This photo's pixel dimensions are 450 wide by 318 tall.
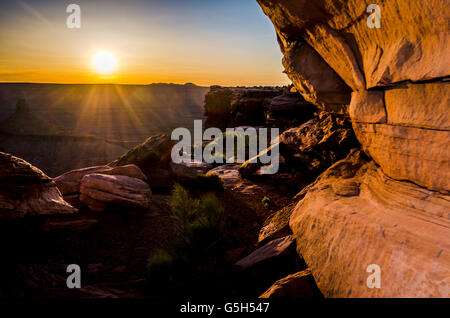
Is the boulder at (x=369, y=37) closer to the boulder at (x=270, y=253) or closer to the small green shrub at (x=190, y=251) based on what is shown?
the boulder at (x=270, y=253)

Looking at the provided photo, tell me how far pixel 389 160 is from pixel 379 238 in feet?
5.29

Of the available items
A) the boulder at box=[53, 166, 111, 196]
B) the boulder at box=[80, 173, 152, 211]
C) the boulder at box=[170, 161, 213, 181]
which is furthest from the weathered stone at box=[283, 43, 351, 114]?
the boulder at box=[53, 166, 111, 196]

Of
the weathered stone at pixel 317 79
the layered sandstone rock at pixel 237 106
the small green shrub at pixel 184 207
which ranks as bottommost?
the small green shrub at pixel 184 207

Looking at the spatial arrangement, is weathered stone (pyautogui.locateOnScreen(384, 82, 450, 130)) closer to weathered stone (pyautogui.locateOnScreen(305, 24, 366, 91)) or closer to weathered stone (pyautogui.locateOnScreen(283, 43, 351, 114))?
weathered stone (pyautogui.locateOnScreen(305, 24, 366, 91))

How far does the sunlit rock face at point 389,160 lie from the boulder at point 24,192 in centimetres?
559

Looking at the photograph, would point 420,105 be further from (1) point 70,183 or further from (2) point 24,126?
(2) point 24,126

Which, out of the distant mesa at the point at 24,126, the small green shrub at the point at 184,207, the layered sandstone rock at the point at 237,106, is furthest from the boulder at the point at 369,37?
the distant mesa at the point at 24,126

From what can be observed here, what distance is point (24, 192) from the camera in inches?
223

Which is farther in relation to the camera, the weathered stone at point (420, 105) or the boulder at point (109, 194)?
the boulder at point (109, 194)

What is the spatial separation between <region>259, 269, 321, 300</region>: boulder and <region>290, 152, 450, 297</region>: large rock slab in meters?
0.16

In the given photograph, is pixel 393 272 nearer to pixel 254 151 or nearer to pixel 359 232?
pixel 359 232

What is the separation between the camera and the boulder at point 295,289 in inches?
166

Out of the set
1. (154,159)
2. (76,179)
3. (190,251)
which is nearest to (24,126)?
(154,159)
